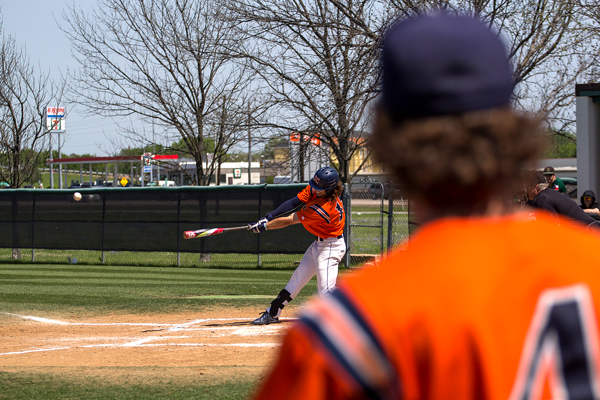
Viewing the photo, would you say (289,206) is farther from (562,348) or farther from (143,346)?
(562,348)

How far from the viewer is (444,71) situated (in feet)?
3.62

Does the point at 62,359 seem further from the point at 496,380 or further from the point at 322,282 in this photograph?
the point at 496,380

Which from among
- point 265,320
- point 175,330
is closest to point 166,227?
point 175,330

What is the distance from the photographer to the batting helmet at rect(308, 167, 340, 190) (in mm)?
7844

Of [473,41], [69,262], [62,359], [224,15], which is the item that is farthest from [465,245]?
[69,262]

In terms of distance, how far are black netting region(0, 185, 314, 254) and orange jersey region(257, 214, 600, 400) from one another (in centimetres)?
1473

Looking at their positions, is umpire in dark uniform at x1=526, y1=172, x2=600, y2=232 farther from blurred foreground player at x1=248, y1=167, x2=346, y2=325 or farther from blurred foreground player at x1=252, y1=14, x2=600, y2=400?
blurred foreground player at x1=252, y1=14, x2=600, y2=400

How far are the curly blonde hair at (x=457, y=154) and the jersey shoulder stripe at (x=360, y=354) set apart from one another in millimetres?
295

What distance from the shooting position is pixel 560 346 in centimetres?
104

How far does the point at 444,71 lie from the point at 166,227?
54.2 ft

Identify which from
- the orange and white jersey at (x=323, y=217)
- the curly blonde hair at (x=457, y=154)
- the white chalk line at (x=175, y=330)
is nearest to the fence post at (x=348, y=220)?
the white chalk line at (x=175, y=330)

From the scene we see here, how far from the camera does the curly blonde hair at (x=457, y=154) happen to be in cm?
111

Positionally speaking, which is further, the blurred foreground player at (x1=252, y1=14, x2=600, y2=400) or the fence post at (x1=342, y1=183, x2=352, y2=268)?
the fence post at (x1=342, y1=183, x2=352, y2=268)

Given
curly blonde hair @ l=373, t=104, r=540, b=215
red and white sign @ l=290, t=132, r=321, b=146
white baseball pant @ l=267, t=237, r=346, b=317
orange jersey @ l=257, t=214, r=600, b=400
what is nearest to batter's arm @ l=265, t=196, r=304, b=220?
white baseball pant @ l=267, t=237, r=346, b=317
